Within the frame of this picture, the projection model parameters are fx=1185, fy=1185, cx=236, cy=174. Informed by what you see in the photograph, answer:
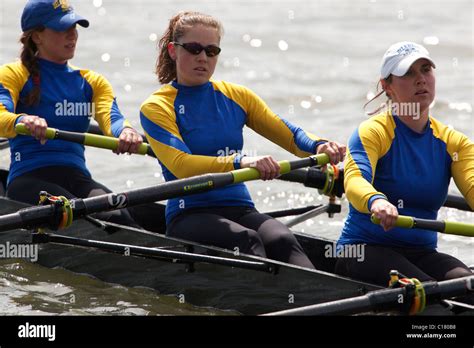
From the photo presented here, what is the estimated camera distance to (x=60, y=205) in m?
6.89

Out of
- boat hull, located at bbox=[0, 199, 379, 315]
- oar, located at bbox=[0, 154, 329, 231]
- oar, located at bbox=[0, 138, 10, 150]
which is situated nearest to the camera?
boat hull, located at bbox=[0, 199, 379, 315]

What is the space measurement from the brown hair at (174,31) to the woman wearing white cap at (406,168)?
129 cm

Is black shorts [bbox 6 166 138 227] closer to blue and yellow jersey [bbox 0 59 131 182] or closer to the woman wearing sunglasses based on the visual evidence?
blue and yellow jersey [bbox 0 59 131 182]

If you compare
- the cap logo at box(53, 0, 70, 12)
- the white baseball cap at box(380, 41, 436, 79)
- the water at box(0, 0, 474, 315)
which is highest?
the water at box(0, 0, 474, 315)

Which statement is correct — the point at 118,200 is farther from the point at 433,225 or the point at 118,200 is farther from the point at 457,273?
the point at 457,273

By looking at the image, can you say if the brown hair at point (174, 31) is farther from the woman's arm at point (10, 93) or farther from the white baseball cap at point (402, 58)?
the white baseball cap at point (402, 58)

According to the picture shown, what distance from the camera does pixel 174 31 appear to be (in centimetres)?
723

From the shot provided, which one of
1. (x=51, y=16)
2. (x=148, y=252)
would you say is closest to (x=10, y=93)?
(x=51, y=16)

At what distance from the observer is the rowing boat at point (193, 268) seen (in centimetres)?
653

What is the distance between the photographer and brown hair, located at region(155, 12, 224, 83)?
7.15 meters

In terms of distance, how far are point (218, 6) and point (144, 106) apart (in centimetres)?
1180

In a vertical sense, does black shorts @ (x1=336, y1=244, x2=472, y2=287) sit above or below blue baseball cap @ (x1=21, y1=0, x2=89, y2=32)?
below

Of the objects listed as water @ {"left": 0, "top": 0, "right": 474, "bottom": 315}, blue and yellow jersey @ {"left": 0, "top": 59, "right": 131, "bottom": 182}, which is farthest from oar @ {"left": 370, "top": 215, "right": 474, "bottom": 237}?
water @ {"left": 0, "top": 0, "right": 474, "bottom": 315}

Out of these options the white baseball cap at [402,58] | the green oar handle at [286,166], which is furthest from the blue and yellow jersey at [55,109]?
the white baseball cap at [402,58]
